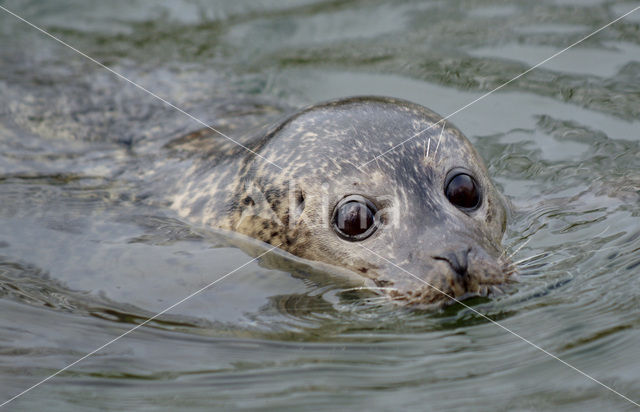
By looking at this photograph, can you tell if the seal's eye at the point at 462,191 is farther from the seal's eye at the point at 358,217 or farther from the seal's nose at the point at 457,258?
the seal's nose at the point at 457,258

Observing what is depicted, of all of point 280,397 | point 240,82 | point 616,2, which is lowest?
point 280,397

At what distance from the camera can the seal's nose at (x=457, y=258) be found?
382 cm

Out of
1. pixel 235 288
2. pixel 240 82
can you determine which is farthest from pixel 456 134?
pixel 240 82

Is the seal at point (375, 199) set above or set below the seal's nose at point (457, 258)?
above

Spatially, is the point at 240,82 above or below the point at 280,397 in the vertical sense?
above

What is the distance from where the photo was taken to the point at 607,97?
6402mm

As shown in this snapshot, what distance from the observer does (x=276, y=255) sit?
14.9ft

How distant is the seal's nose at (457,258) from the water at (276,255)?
19 cm

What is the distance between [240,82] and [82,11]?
91.6 inches

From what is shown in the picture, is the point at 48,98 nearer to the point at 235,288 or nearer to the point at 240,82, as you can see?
the point at 240,82

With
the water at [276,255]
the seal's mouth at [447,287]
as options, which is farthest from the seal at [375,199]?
the water at [276,255]

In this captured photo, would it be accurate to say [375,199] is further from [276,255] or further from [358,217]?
[276,255]

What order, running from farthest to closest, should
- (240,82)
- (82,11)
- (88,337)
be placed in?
1. (82,11)
2. (240,82)
3. (88,337)

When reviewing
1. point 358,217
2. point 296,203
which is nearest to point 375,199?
point 358,217
